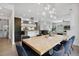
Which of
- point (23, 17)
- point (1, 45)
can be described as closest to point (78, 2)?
point (23, 17)

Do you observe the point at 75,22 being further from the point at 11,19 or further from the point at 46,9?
the point at 11,19

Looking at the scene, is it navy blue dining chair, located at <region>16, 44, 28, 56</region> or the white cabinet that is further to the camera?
the white cabinet

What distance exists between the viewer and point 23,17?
7.68 ft

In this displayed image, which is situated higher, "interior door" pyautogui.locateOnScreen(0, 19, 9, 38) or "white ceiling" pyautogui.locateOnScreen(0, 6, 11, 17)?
"white ceiling" pyautogui.locateOnScreen(0, 6, 11, 17)

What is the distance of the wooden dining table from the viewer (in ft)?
7.63

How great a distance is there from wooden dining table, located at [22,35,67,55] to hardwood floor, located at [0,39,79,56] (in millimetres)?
265

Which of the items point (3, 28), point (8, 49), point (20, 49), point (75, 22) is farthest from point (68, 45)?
point (3, 28)

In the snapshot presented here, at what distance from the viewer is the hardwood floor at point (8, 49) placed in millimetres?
2348

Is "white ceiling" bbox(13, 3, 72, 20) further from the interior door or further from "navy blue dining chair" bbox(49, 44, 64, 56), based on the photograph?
"navy blue dining chair" bbox(49, 44, 64, 56)

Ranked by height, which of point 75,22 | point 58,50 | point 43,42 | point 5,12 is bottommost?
point 58,50

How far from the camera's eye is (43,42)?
2395 millimetres

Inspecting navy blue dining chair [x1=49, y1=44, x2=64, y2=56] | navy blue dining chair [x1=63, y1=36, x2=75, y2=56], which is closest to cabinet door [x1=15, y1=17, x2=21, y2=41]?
navy blue dining chair [x1=49, y1=44, x2=64, y2=56]

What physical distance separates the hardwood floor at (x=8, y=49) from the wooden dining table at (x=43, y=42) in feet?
0.87

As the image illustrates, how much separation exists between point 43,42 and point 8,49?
2.18 feet
